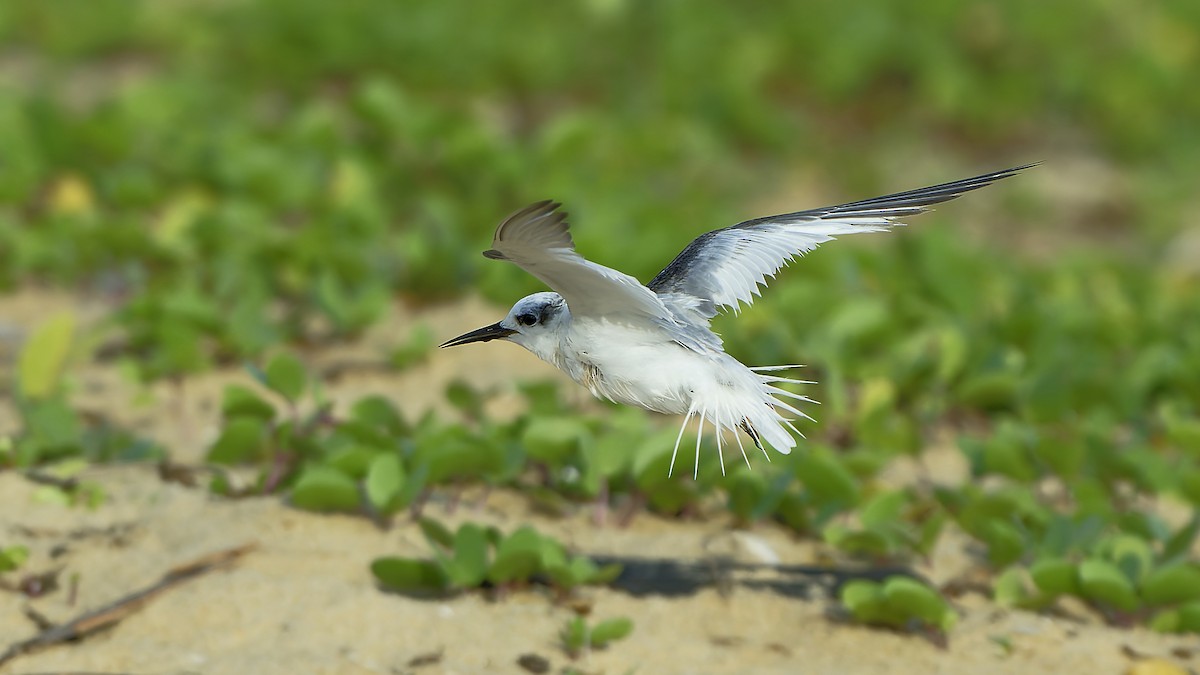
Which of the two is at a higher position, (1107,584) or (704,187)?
(704,187)

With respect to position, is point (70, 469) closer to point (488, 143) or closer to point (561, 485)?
point (561, 485)

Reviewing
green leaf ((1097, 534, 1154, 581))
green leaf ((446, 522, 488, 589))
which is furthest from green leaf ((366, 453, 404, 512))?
green leaf ((1097, 534, 1154, 581))

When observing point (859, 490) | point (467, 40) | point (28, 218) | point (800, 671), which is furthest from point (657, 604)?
point (467, 40)

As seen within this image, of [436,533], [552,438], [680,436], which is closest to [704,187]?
[552,438]

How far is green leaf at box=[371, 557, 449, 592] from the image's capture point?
10.5 feet

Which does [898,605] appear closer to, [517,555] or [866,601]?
[866,601]

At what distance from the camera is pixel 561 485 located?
3.77 m

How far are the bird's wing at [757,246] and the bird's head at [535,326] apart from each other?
0.81 ft

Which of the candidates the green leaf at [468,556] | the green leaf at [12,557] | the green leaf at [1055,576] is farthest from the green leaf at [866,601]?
the green leaf at [12,557]

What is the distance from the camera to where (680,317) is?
2.95 metres

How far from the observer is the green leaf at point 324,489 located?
3422mm

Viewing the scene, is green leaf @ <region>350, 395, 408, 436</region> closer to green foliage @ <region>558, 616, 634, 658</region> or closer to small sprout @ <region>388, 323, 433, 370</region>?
small sprout @ <region>388, 323, 433, 370</region>

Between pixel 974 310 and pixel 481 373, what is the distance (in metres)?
1.85

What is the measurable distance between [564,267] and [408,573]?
1.01 meters
